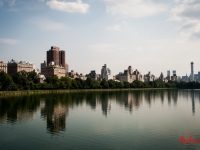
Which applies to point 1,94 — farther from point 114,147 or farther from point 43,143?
point 114,147

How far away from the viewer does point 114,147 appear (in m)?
Answer: 18.4

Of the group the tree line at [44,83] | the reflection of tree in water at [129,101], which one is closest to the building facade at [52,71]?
the tree line at [44,83]

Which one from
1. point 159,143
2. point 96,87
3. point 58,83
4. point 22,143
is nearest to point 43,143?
point 22,143

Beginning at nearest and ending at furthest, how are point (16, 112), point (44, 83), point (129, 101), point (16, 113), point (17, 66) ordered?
point (16, 113) < point (16, 112) < point (129, 101) < point (44, 83) < point (17, 66)

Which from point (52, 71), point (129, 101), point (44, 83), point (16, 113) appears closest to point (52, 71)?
point (52, 71)

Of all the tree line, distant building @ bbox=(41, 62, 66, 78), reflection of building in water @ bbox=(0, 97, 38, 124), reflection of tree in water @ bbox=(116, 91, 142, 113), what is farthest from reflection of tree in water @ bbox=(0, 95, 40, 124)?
distant building @ bbox=(41, 62, 66, 78)

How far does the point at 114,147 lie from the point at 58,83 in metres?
95.4

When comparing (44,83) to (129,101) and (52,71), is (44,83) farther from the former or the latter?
(52,71)

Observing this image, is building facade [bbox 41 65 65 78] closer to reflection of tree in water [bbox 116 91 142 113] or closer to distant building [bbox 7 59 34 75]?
distant building [bbox 7 59 34 75]

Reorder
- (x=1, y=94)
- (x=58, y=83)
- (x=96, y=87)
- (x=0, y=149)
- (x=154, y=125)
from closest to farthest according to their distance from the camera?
1. (x=0, y=149)
2. (x=154, y=125)
3. (x=1, y=94)
4. (x=58, y=83)
5. (x=96, y=87)

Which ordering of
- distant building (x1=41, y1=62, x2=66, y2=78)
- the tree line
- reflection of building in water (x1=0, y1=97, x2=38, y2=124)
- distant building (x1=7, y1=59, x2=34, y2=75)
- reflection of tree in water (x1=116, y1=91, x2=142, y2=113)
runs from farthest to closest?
distant building (x1=41, y1=62, x2=66, y2=78) < distant building (x1=7, y1=59, x2=34, y2=75) < the tree line < reflection of tree in water (x1=116, y1=91, x2=142, y2=113) < reflection of building in water (x1=0, y1=97, x2=38, y2=124)

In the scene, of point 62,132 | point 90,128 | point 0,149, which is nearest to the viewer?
point 0,149

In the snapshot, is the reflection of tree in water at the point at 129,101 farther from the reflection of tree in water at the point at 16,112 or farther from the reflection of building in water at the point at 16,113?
A: the reflection of tree in water at the point at 16,112

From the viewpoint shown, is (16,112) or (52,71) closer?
(16,112)
